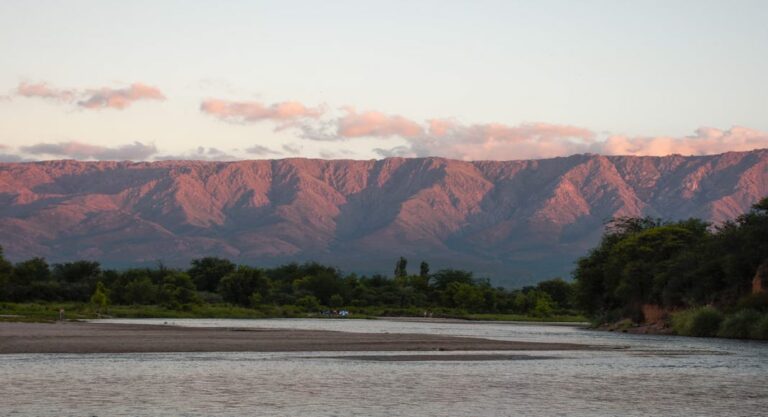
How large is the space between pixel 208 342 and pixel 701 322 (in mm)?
45880

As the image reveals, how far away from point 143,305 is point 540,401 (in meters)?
120

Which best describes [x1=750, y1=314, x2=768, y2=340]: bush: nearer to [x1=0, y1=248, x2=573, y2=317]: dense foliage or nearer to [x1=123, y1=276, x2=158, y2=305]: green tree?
[x1=0, y1=248, x2=573, y2=317]: dense foliage

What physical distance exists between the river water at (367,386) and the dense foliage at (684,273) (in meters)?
36.6

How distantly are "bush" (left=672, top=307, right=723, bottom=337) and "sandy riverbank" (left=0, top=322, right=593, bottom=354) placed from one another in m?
22.2

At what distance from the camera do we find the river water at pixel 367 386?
35219 millimetres

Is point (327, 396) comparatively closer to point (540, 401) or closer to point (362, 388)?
point (362, 388)

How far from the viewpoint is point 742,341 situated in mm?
84125

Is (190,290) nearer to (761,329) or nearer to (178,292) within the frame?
(178,292)

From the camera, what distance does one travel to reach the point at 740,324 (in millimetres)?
89000

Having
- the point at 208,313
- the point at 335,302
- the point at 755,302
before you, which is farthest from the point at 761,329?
the point at 335,302

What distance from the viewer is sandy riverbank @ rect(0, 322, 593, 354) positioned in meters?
61.9

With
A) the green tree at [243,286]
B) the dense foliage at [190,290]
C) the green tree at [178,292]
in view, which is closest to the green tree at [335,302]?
the dense foliage at [190,290]

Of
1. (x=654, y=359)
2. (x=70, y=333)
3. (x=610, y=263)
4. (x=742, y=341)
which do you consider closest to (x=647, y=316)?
(x=610, y=263)

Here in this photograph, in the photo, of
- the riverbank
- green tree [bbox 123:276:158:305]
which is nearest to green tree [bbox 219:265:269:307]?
the riverbank
